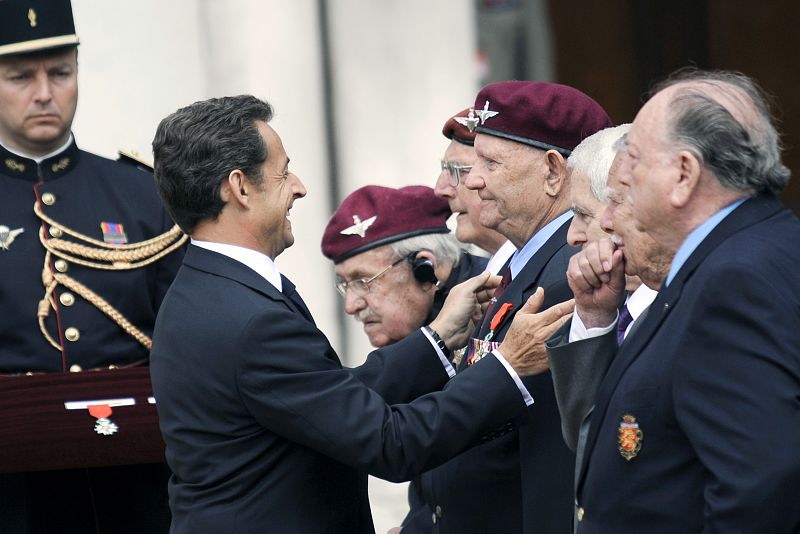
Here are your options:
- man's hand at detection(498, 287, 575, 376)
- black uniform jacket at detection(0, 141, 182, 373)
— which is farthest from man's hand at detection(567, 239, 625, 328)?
black uniform jacket at detection(0, 141, 182, 373)

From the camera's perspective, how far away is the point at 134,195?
14.2 feet

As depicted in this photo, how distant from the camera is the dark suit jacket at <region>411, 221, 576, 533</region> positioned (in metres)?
3.16

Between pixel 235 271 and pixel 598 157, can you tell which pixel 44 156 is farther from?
pixel 598 157

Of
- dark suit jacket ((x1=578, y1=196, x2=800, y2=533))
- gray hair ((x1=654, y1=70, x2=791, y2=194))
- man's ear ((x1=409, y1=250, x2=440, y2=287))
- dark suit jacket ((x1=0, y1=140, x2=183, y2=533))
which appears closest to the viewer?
dark suit jacket ((x1=578, y1=196, x2=800, y2=533))

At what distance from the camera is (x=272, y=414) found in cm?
306

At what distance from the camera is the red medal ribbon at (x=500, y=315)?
10.9 feet

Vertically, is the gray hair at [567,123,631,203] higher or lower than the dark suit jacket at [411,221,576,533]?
higher

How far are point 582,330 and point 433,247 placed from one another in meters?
1.56

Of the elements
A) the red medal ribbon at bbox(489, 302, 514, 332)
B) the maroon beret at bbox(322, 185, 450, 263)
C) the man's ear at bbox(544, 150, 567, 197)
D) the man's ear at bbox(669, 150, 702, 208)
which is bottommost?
the maroon beret at bbox(322, 185, 450, 263)

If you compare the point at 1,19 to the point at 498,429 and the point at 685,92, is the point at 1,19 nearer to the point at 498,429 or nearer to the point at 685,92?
the point at 498,429

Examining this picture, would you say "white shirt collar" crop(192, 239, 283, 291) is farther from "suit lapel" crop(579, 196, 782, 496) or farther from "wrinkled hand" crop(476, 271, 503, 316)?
"suit lapel" crop(579, 196, 782, 496)

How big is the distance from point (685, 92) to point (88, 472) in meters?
2.41

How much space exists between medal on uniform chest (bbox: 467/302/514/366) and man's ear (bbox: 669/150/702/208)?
3.06 ft

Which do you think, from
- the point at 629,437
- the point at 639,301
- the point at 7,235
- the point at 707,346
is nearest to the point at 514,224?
the point at 639,301
